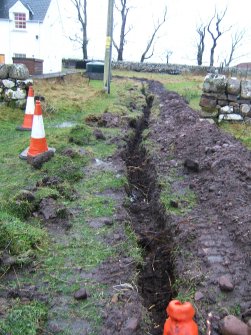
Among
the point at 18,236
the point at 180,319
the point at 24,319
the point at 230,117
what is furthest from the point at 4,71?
the point at 180,319

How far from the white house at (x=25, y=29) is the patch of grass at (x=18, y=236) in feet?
71.2

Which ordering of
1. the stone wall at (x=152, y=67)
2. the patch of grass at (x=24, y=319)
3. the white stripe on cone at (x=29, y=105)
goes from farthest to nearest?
the stone wall at (x=152, y=67) → the white stripe on cone at (x=29, y=105) → the patch of grass at (x=24, y=319)

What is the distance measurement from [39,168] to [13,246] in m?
Result: 2.11

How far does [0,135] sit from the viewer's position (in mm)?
7027

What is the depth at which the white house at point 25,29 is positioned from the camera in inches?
930

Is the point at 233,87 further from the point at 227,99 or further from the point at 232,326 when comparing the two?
the point at 232,326

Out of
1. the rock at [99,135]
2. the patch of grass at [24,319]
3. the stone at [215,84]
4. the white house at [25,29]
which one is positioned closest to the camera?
the patch of grass at [24,319]

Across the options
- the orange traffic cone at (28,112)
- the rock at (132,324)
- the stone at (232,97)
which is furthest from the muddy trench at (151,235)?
the stone at (232,97)

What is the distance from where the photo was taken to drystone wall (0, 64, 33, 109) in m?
8.44

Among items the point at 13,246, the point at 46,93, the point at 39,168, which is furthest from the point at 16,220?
the point at 46,93

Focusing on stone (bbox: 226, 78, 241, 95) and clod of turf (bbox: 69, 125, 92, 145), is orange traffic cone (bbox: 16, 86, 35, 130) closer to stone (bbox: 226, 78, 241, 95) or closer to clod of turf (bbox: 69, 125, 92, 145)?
clod of turf (bbox: 69, 125, 92, 145)

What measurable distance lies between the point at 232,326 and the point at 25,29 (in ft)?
81.8

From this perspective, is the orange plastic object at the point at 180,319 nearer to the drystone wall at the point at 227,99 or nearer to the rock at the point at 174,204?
the rock at the point at 174,204

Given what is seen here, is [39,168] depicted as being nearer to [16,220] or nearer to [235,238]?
[16,220]
